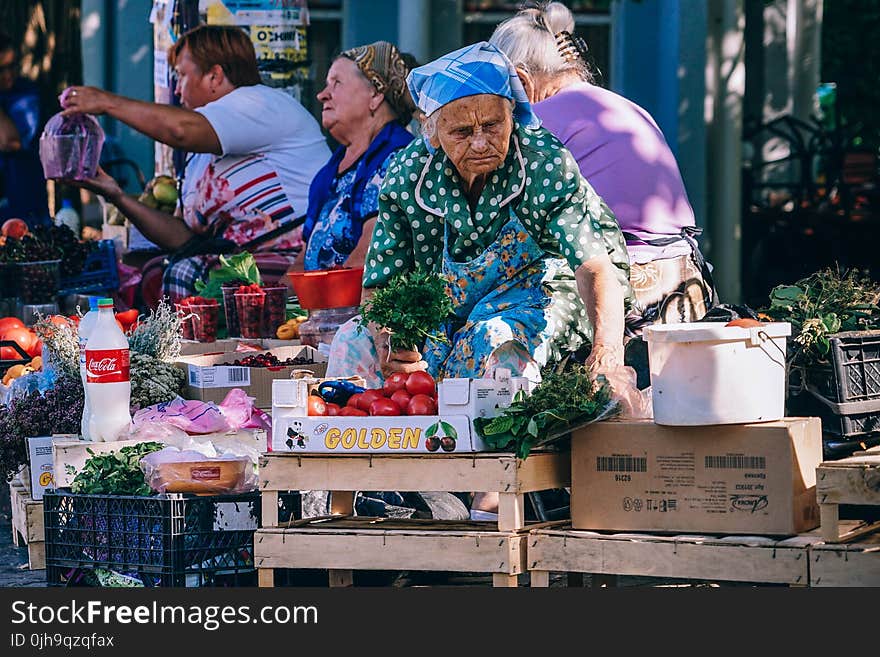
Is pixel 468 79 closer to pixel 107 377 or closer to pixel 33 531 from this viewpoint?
pixel 107 377

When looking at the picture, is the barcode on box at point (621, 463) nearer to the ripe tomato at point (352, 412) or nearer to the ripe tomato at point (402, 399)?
the ripe tomato at point (402, 399)

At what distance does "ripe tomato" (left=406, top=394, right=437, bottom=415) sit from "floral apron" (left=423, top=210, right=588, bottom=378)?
456 millimetres

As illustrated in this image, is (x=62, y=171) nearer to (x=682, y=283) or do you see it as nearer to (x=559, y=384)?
(x=682, y=283)

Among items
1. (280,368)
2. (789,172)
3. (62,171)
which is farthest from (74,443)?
(789,172)

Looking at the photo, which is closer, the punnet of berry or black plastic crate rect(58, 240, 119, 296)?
the punnet of berry

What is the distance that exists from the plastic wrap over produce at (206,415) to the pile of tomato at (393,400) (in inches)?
31.4

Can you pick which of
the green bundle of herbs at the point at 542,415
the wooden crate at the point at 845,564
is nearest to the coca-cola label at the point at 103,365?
the green bundle of herbs at the point at 542,415

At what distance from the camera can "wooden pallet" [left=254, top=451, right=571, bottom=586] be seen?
426 cm

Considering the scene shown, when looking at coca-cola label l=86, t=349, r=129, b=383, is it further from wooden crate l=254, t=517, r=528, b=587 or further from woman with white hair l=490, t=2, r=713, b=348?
woman with white hair l=490, t=2, r=713, b=348

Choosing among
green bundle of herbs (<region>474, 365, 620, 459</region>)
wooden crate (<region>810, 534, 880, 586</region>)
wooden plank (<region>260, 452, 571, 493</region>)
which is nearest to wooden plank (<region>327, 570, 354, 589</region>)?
wooden plank (<region>260, 452, 571, 493</region>)

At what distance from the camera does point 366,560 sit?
14.4 feet

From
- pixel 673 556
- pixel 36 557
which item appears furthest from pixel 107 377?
pixel 673 556

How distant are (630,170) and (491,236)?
1.05m

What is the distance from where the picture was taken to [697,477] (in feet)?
13.9
